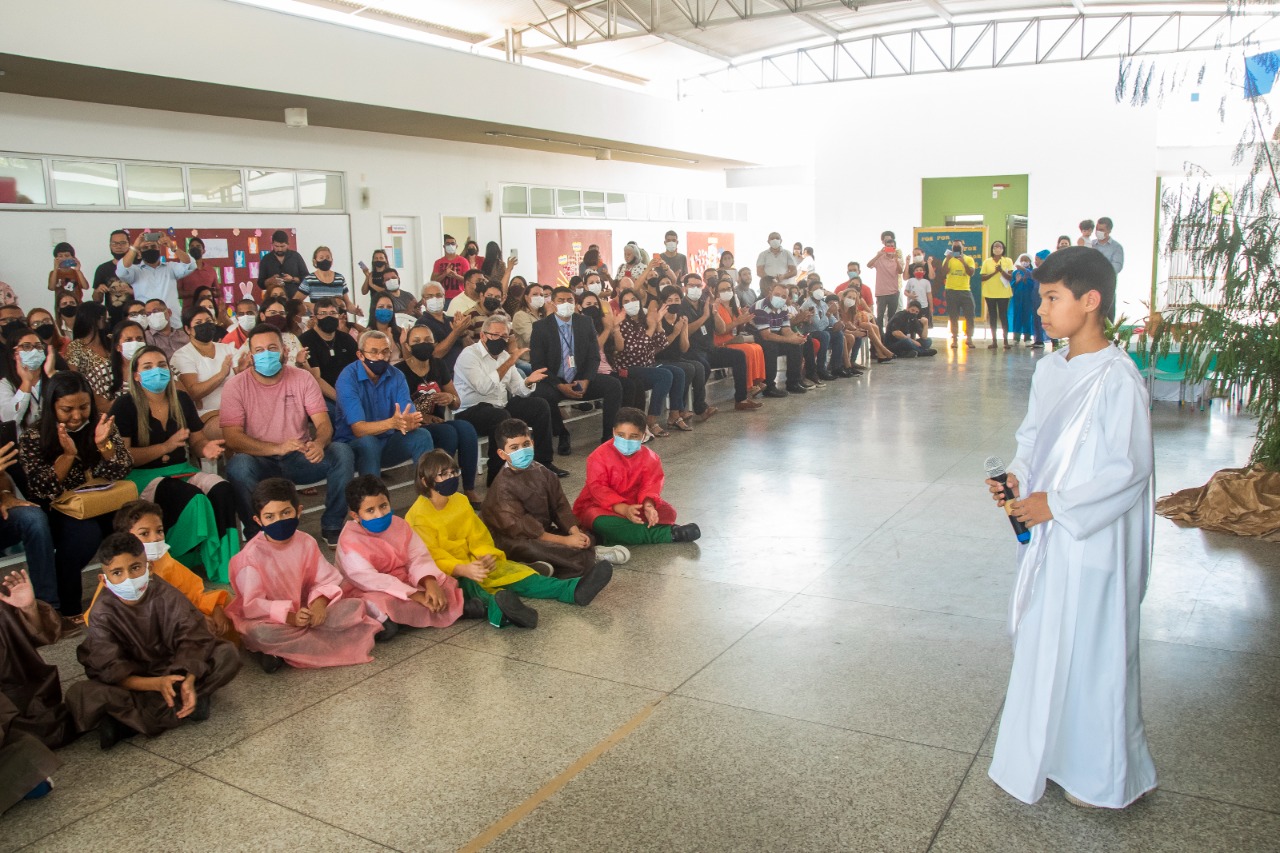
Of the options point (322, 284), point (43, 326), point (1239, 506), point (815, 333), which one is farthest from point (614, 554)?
point (815, 333)

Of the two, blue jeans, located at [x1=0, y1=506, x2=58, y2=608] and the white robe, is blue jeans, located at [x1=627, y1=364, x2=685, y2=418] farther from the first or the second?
the white robe

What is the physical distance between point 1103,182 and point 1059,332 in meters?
18.5

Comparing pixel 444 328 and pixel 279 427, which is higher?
pixel 444 328

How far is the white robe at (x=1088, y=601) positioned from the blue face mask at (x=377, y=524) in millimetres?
2937

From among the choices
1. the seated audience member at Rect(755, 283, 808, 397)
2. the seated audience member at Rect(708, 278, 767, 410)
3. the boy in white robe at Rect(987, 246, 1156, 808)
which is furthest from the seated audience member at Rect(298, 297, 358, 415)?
the seated audience member at Rect(755, 283, 808, 397)

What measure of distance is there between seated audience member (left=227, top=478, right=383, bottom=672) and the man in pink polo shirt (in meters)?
13.4

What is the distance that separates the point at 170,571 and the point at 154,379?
1686 mm

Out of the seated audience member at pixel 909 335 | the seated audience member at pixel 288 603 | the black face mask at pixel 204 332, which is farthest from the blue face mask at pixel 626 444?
the seated audience member at pixel 909 335

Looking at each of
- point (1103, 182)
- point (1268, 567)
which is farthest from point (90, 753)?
point (1103, 182)

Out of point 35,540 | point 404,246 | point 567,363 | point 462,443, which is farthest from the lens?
point 404,246

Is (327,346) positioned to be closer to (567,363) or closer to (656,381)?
(567,363)

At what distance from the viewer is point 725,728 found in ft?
12.5

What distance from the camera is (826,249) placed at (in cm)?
2239

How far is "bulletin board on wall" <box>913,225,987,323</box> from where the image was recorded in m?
20.1
